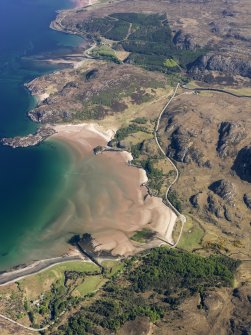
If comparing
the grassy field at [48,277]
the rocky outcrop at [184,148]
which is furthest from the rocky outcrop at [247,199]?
the grassy field at [48,277]

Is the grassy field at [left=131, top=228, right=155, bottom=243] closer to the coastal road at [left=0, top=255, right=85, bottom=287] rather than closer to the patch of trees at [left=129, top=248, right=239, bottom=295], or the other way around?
the patch of trees at [left=129, top=248, right=239, bottom=295]

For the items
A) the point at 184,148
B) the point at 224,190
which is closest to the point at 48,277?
the point at 224,190

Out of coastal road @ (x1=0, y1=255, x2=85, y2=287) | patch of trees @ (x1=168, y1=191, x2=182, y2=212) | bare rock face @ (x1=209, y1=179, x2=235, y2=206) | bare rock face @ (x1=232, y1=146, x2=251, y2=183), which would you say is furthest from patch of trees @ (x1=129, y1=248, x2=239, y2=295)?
bare rock face @ (x1=232, y1=146, x2=251, y2=183)

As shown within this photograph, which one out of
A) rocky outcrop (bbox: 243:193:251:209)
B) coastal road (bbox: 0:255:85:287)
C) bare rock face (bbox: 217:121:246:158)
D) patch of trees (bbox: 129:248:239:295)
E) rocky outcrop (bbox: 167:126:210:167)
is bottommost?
coastal road (bbox: 0:255:85:287)

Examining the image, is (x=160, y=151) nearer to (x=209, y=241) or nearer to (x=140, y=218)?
(x=140, y=218)

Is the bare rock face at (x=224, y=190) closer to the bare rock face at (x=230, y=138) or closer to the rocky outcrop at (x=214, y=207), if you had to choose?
the rocky outcrop at (x=214, y=207)

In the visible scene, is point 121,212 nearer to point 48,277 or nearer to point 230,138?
point 48,277
